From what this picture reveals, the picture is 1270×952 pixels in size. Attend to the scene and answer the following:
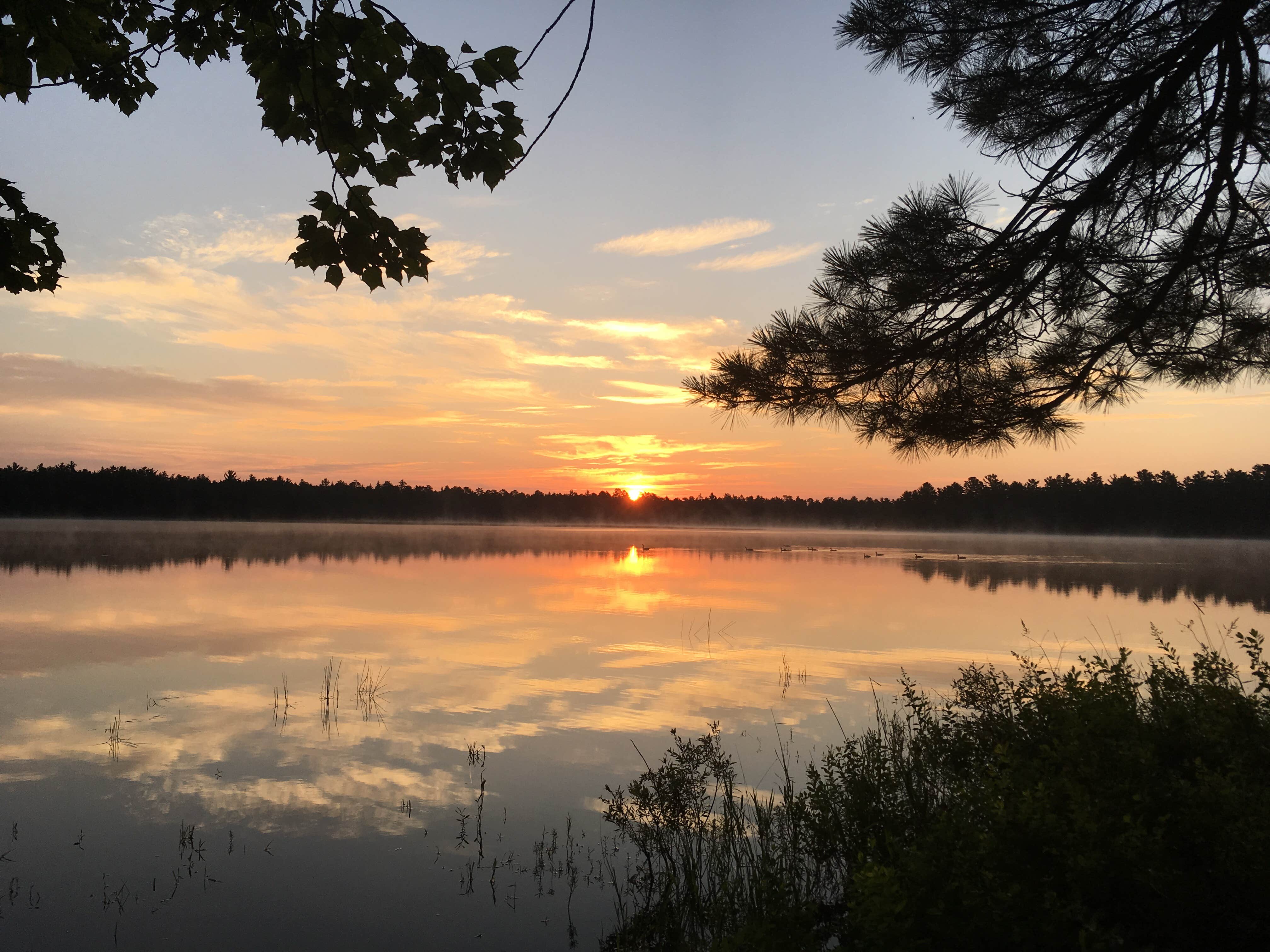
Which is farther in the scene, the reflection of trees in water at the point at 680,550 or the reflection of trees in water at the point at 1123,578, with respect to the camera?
the reflection of trees in water at the point at 680,550

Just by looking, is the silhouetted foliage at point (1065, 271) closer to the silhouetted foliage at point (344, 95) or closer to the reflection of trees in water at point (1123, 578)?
the silhouetted foliage at point (344, 95)

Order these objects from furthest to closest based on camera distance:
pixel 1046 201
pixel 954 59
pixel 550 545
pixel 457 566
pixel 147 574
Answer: pixel 550 545
pixel 457 566
pixel 147 574
pixel 954 59
pixel 1046 201

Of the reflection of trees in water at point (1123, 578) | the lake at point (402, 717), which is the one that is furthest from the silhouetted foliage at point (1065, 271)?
the reflection of trees in water at point (1123, 578)

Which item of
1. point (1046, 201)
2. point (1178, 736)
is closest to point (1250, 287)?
point (1046, 201)

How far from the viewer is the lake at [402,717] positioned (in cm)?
636

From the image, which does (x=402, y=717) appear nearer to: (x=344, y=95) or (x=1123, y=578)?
(x=344, y=95)

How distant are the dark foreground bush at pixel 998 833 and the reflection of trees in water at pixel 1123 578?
73.7ft

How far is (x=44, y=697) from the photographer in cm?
1248

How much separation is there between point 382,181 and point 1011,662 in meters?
15.7

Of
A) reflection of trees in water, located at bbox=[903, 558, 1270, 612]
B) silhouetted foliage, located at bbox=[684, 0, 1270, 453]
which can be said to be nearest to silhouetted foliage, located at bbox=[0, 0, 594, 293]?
silhouetted foliage, located at bbox=[684, 0, 1270, 453]

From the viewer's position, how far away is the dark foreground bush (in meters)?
3.87

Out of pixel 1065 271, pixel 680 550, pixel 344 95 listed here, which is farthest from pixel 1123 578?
pixel 344 95

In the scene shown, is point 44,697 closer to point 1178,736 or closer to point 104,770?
point 104,770

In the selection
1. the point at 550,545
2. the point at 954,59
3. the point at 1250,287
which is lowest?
the point at 550,545
